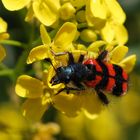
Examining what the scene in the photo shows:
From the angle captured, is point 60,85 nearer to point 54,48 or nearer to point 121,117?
point 54,48

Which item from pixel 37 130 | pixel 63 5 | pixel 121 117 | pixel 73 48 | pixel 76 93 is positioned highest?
pixel 63 5

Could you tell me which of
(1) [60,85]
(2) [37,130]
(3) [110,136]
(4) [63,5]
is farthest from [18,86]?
(3) [110,136]

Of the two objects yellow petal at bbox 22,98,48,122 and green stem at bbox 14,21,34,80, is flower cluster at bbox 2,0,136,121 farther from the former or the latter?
green stem at bbox 14,21,34,80

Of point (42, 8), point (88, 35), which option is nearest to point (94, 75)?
Answer: point (88, 35)

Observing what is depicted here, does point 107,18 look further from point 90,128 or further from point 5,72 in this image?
point 90,128

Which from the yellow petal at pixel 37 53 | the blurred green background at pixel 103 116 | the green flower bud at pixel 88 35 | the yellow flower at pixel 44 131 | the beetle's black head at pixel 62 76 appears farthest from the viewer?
the blurred green background at pixel 103 116

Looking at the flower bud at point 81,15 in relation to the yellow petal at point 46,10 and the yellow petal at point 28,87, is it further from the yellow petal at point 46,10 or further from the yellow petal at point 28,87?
the yellow petal at point 28,87

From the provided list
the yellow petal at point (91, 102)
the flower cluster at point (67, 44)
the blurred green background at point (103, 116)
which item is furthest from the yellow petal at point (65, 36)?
the blurred green background at point (103, 116)
